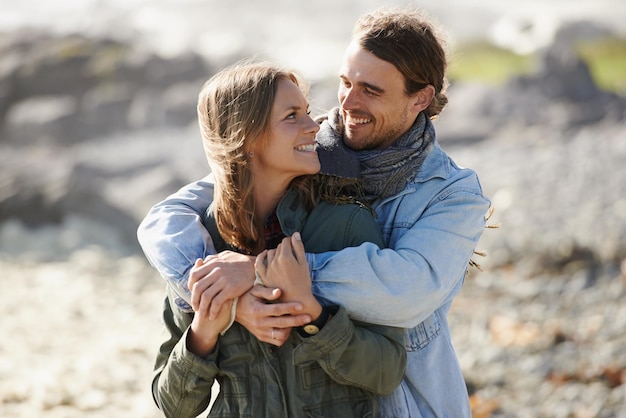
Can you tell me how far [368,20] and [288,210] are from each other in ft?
2.84

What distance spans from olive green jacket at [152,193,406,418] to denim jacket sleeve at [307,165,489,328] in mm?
68

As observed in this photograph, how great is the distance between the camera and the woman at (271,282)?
8.82ft

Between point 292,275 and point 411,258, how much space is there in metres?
0.36

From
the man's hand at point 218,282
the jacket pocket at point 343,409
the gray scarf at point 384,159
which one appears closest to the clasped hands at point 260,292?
the man's hand at point 218,282

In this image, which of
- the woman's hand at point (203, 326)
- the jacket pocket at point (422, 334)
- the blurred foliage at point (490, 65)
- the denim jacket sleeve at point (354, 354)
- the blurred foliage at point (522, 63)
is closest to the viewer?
the denim jacket sleeve at point (354, 354)

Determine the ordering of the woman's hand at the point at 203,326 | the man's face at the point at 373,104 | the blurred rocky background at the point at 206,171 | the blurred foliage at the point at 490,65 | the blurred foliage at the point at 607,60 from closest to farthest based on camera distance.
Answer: the woman's hand at the point at 203,326 < the man's face at the point at 373,104 < the blurred rocky background at the point at 206,171 < the blurred foliage at the point at 607,60 < the blurred foliage at the point at 490,65

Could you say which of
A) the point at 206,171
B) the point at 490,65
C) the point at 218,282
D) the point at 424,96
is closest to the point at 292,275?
the point at 218,282

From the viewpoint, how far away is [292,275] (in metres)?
2.68

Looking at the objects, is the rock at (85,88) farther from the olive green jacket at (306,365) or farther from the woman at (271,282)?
the olive green jacket at (306,365)

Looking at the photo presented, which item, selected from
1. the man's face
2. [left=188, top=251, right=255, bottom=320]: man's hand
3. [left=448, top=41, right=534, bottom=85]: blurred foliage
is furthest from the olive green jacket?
[left=448, top=41, right=534, bottom=85]: blurred foliage

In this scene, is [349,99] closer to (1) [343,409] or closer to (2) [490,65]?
(1) [343,409]

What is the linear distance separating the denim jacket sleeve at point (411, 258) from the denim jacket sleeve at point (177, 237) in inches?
15.4

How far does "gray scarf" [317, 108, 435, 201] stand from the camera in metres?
3.04

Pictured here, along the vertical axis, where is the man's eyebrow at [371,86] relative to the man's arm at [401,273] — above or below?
above
